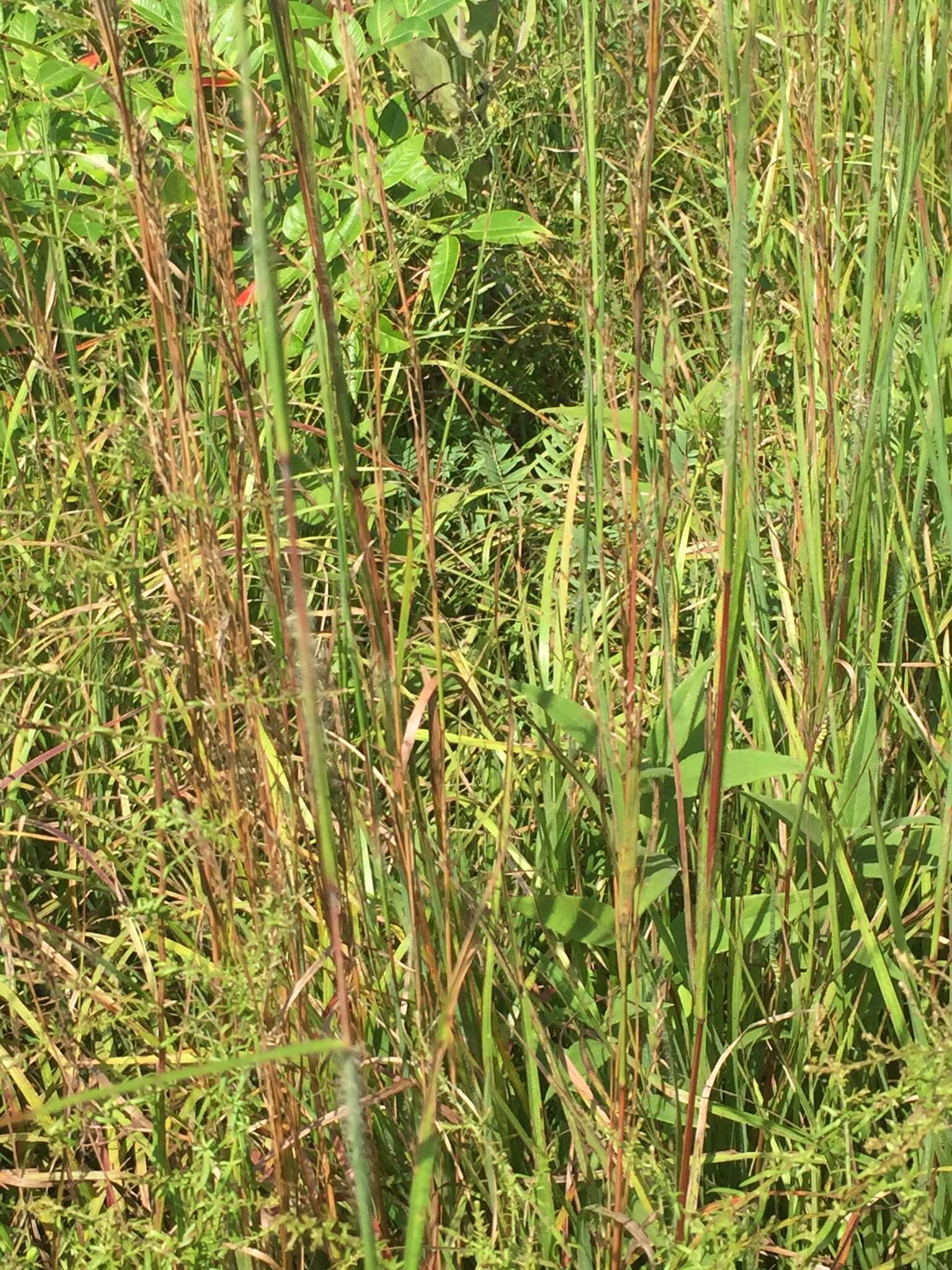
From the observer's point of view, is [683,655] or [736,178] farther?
[683,655]

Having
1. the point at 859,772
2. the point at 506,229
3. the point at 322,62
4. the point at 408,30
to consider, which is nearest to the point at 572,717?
the point at 859,772

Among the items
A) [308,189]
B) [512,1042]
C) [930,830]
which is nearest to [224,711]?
[308,189]

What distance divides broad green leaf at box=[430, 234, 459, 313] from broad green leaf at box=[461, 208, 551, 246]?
0.08ft

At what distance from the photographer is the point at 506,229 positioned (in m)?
1.78

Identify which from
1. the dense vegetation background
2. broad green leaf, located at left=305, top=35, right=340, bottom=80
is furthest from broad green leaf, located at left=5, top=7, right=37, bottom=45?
broad green leaf, located at left=305, top=35, right=340, bottom=80

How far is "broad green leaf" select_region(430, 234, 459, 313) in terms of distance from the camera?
Result: 1725 millimetres

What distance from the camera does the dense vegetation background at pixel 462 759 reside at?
0.88 m

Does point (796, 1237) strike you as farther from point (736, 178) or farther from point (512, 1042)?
point (736, 178)

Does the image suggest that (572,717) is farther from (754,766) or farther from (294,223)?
(294,223)

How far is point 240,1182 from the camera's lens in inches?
38.9

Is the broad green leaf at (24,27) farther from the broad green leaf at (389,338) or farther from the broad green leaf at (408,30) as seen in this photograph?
the broad green leaf at (389,338)

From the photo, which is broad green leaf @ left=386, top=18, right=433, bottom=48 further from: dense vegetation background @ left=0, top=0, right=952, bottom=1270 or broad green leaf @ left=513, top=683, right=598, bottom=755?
broad green leaf @ left=513, top=683, right=598, bottom=755

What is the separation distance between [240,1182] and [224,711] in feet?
1.16

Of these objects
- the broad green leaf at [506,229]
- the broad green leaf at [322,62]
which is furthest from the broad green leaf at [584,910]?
the broad green leaf at [322,62]
